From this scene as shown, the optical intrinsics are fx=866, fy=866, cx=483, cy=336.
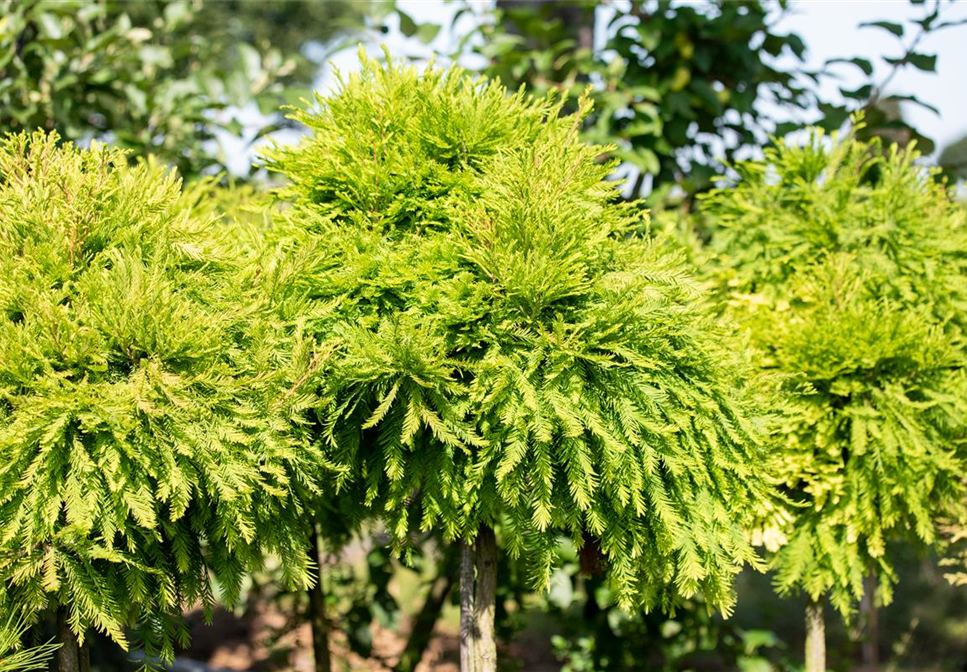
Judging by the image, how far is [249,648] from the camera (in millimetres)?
5746

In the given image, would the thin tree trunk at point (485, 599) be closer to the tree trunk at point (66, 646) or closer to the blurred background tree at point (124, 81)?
the tree trunk at point (66, 646)

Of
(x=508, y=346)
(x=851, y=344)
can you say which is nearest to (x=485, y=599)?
(x=508, y=346)

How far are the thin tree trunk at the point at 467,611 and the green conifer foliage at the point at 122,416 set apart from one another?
56 cm

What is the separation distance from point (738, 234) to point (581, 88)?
1.25 m

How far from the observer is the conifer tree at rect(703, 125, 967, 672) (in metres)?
2.80

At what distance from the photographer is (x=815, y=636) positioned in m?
3.29

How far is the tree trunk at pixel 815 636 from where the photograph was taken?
3275 millimetres

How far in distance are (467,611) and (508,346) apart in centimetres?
91

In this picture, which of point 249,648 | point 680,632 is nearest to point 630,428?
point 680,632

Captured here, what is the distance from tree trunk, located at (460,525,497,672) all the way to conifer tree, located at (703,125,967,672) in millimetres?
1020

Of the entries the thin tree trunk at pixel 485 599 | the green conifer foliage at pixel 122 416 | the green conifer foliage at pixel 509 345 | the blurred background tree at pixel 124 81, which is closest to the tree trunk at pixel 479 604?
the thin tree trunk at pixel 485 599

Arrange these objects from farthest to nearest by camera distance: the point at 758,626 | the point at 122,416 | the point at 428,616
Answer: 1. the point at 758,626
2. the point at 428,616
3. the point at 122,416

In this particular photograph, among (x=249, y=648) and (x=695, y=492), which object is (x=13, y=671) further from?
(x=249, y=648)

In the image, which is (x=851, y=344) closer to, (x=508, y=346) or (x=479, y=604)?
(x=508, y=346)
